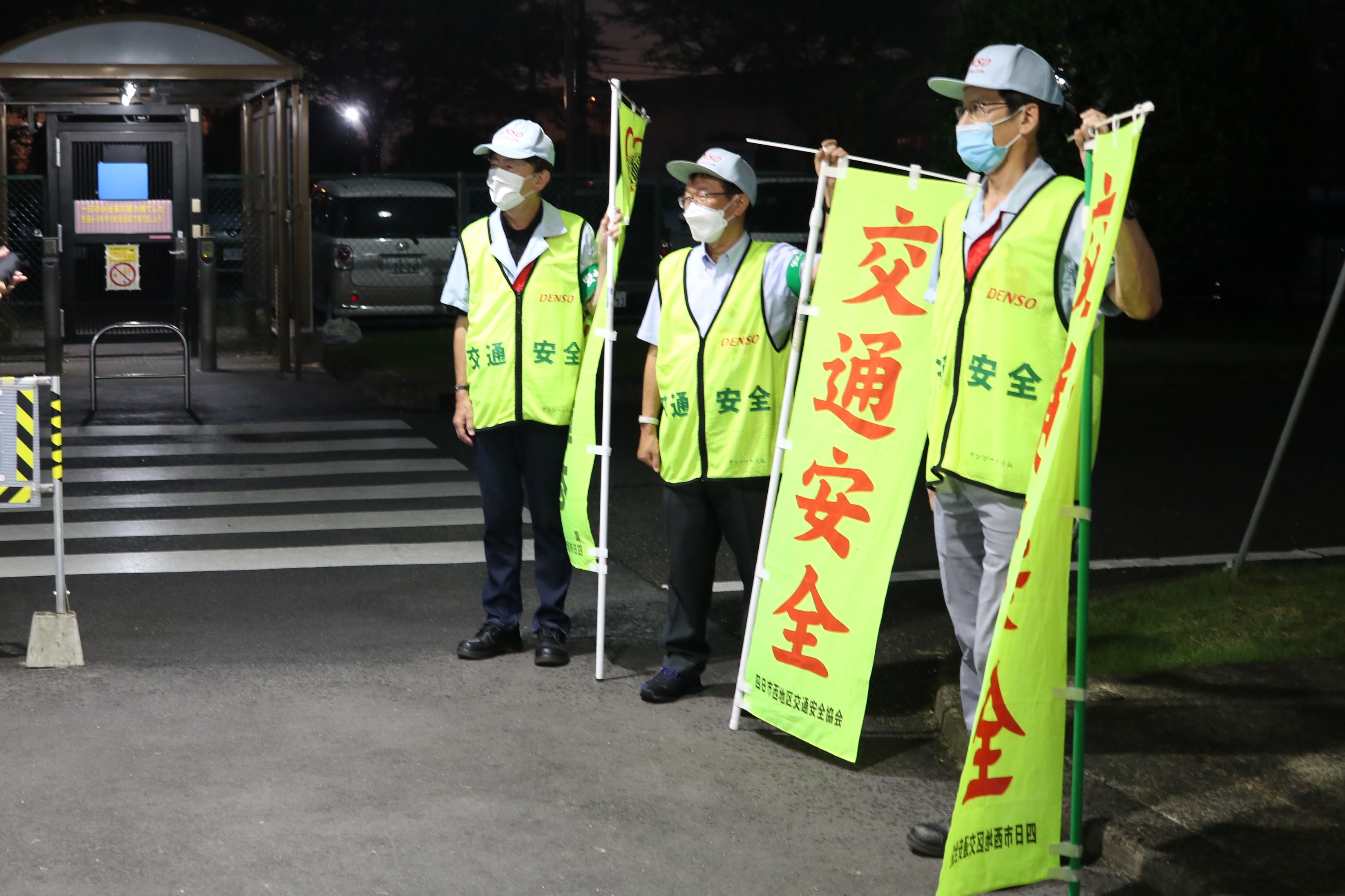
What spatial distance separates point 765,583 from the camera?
5.07 metres

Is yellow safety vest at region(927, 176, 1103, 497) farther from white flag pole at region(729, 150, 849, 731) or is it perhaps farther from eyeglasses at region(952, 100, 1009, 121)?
white flag pole at region(729, 150, 849, 731)

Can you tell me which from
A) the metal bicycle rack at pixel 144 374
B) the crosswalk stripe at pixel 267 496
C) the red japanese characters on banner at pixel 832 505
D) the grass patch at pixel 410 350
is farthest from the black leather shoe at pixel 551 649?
the grass patch at pixel 410 350

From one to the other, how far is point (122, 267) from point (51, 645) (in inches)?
433

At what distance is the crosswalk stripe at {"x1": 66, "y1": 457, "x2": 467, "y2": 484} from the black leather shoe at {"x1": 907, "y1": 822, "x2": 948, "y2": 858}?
259 inches

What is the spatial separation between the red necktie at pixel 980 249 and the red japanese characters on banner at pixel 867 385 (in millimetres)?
612

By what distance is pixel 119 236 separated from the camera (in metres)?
15.8

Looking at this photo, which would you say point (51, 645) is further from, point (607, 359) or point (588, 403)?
point (607, 359)

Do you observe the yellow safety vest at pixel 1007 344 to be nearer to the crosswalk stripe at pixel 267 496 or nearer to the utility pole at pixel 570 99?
the crosswalk stripe at pixel 267 496

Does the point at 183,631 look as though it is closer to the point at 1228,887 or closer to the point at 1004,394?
the point at 1004,394

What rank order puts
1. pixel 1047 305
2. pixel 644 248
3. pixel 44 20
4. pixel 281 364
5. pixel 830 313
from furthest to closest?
pixel 44 20 → pixel 644 248 → pixel 281 364 → pixel 830 313 → pixel 1047 305

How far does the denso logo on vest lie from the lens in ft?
13.0

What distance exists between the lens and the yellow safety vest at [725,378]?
5.29 m

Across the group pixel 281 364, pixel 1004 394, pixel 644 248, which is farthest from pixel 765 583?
pixel 644 248

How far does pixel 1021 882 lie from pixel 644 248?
63.8 ft
